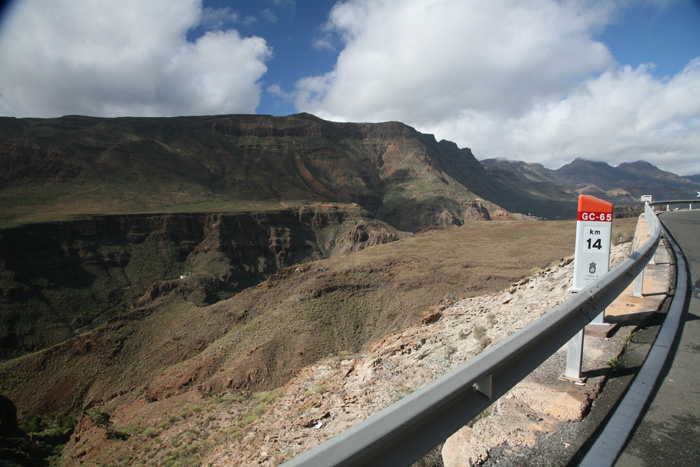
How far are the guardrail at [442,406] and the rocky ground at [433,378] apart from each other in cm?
67

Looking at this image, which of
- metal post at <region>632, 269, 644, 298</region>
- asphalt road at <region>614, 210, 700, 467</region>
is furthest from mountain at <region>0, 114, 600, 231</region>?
asphalt road at <region>614, 210, 700, 467</region>

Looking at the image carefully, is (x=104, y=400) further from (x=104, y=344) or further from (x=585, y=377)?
(x=585, y=377)

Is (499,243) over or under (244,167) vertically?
under

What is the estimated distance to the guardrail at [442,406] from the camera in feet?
4.75

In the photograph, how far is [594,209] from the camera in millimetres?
4695

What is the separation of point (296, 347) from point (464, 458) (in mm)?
20196

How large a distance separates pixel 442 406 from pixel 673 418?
1.86m

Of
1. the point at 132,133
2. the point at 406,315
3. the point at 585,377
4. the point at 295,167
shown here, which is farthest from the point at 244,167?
the point at 585,377

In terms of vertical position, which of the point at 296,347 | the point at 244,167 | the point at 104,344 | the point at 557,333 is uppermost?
the point at 244,167

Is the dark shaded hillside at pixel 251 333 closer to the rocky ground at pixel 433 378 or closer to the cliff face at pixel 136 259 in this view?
the rocky ground at pixel 433 378

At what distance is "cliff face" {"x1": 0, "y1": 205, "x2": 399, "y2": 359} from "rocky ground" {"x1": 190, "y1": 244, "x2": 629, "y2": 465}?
4087 cm

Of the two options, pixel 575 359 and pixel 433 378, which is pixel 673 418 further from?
pixel 433 378

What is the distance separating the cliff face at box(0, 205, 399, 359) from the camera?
42.9 meters

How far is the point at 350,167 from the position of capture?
130m
